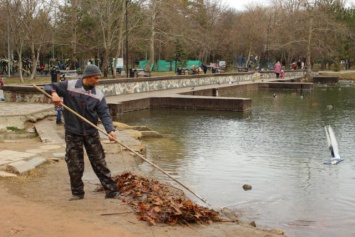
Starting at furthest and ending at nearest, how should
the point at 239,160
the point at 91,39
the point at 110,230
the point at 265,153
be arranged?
the point at 91,39 → the point at 265,153 → the point at 239,160 → the point at 110,230

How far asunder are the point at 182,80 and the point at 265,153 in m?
17.6

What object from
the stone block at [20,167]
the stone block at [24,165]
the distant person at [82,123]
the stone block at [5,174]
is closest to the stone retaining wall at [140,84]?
the stone block at [24,165]

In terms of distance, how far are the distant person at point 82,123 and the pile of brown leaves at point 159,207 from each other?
33cm

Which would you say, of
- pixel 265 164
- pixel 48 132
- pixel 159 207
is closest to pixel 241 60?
pixel 265 164

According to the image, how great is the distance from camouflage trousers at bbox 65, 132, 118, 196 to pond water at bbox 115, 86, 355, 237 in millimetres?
1843

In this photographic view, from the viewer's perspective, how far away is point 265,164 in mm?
10195

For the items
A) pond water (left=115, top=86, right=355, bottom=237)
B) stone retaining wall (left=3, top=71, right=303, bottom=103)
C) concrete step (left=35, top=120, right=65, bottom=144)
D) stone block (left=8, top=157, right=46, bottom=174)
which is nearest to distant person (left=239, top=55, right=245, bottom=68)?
stone retaining wall (left=3, top=71, right=303, bottom=103)

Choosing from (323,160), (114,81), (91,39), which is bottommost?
(323,160)

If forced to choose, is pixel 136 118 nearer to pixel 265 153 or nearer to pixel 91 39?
pixel 265 153

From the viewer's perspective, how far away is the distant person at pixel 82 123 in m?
5.70

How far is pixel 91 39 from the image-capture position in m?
36.1

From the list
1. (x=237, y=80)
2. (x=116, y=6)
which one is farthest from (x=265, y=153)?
(x=237, y=80)

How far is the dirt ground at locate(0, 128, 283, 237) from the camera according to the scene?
464 cm

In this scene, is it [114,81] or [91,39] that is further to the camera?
[91,39]
